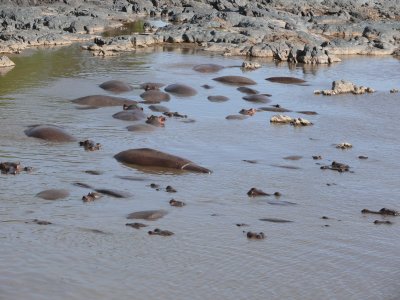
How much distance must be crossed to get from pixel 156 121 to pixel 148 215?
18.7ft

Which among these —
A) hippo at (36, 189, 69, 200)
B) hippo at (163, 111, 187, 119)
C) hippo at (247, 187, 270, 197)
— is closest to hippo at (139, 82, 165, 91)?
hippo at (163, 111, 187, 119)

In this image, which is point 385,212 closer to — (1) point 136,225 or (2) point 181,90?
(1) point 136,225

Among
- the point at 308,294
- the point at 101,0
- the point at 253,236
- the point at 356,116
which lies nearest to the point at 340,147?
the point at 356,116

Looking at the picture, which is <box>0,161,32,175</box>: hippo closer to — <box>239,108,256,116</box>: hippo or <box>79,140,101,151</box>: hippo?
<box>79,140,101,151</box>: hippo

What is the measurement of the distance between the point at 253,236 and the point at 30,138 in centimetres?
599

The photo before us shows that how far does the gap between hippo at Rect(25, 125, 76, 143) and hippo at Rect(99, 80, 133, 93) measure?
5.00 metres

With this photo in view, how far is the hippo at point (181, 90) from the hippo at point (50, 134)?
220 inches

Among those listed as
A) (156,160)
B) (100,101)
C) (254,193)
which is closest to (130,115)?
(100,101)

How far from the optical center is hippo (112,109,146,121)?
16281 millimetres

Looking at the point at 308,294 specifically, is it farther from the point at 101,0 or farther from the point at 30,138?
the point at 101,0

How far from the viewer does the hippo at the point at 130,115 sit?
641 inches

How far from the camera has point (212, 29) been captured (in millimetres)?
31344

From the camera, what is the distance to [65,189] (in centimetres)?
1134

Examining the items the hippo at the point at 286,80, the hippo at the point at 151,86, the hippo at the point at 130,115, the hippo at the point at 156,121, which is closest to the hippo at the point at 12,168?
the hippo at the point at 156,121
